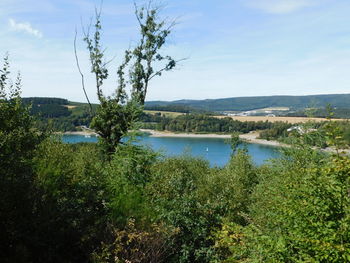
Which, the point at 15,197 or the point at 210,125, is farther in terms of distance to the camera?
the point at 210,125

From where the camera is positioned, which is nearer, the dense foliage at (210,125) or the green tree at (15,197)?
the green tree at (15,197)

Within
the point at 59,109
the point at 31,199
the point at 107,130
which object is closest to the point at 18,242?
the point at 31,199

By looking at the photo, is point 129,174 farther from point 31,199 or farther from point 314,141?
point 314,141

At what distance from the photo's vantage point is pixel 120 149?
16.6 m

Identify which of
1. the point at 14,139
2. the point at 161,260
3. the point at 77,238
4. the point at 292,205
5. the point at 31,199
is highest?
the point at 14,139

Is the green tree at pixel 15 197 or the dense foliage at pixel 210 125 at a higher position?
the green tree at pixel 15 197

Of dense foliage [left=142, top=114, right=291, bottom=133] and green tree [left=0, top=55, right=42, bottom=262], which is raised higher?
green tree [left=0, top=55, right=42, bottom=262]

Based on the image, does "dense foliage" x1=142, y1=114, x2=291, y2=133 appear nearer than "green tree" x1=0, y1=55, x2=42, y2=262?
No

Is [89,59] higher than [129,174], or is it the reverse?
[89,59]

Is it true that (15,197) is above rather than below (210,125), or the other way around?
above

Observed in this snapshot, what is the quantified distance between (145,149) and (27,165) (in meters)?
7.65

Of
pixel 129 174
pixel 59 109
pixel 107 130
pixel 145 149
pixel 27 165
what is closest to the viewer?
pixel 27 165

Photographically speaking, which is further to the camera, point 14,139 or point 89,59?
point 89,59

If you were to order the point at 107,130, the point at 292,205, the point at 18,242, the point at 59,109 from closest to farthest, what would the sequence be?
the point at 292,205 → the point at 18,242 → the point at 107,130 → the point at 59,109
